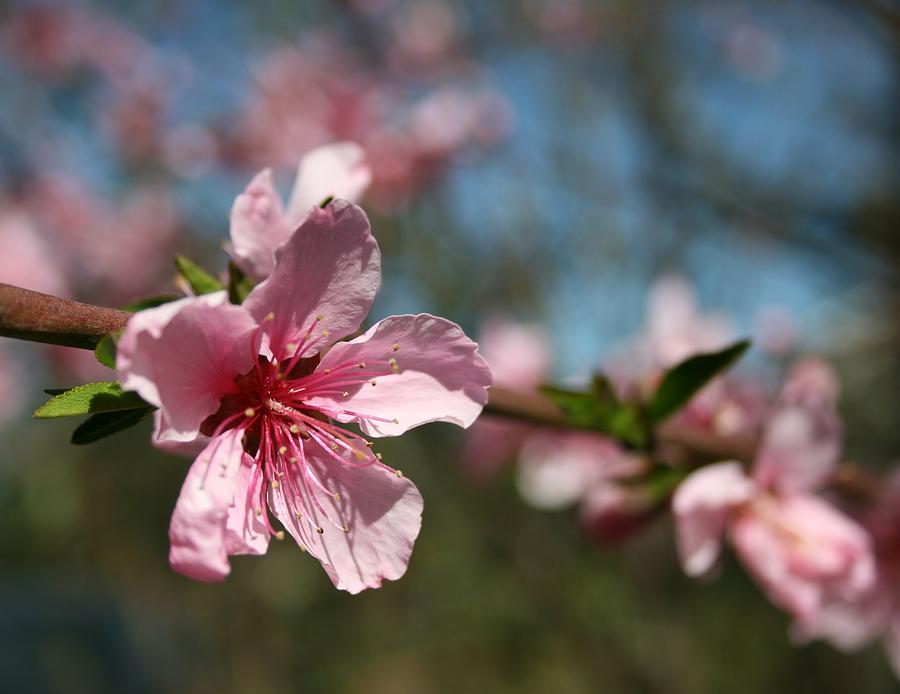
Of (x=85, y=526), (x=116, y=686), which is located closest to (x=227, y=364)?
(x=116, y=686)

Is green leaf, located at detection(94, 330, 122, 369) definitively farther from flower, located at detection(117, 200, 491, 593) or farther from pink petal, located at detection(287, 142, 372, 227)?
pink petal, located at detection(287, 142, 372, 227)

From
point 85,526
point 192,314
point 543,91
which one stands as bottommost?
→ point 85,526

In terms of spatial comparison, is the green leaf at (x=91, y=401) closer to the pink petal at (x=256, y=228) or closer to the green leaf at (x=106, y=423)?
the green leaf at (x=106, y=423)

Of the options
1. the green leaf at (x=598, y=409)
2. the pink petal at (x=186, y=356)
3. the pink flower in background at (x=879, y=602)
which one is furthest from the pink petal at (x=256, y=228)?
the pink flower in background at (x=879, y=602)

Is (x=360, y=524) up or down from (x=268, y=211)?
down

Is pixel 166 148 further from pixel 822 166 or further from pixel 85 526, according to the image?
pixel 822 166

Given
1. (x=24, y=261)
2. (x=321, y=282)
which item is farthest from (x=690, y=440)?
(x=24, y=261)

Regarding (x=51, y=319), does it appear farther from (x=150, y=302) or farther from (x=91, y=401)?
(x=150, y=302)
